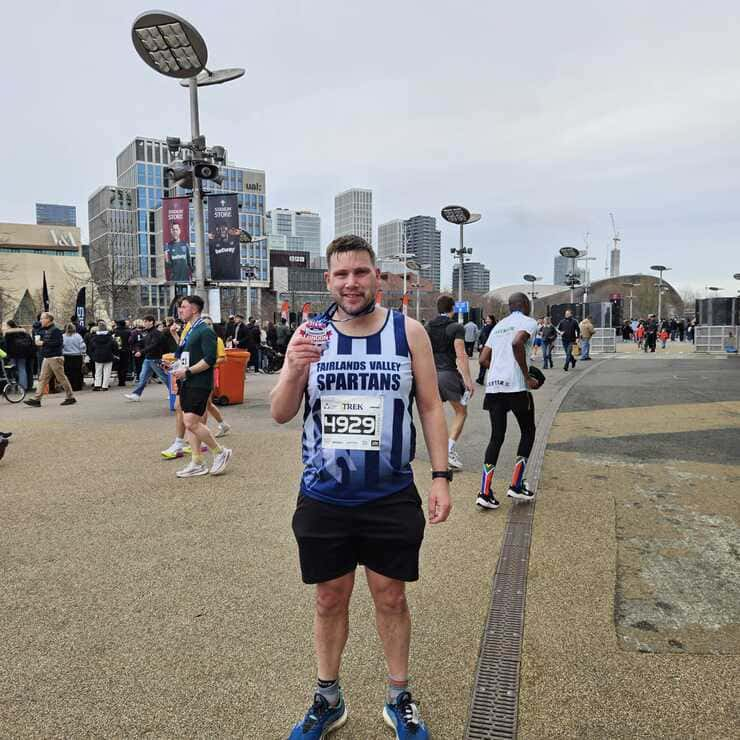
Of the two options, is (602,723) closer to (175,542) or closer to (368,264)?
(368,264)

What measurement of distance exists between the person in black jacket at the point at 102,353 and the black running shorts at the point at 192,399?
374 inches

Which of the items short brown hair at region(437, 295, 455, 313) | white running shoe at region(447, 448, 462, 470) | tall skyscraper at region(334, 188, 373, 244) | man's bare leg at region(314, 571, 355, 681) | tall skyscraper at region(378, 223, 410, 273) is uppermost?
tall skyscraper at region(334, 188, 373, 244)

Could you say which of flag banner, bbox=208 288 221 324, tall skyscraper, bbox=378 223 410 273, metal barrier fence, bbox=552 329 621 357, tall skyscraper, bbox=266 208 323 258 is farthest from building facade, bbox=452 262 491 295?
flag banner, bbox=208 288 221 324

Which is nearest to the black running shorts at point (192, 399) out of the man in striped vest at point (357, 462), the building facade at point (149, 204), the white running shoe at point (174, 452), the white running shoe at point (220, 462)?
the white running shoe at point (220, 462)

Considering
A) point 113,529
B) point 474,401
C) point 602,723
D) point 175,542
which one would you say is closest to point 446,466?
point 602,723

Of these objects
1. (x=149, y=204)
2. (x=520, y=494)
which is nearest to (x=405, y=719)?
(x=520, y=494)

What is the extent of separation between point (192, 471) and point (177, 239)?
10548 mm

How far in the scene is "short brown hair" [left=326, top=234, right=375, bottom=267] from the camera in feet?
8.05

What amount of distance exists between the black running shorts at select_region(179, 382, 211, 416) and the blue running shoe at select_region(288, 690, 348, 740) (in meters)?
4.26

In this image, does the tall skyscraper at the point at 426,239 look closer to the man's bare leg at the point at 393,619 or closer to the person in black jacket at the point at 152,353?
the person in black jacket at the point at 152,353

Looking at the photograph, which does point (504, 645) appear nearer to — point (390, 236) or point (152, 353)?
point (152, 353)

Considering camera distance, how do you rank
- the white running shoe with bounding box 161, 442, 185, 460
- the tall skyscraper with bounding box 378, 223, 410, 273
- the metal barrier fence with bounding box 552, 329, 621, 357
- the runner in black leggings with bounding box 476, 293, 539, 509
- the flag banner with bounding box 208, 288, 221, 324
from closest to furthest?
the runner in black leggings with bounding box 476, 293, 539, 509
the white running shoe with bounding box 161, 442, 185, 460
the flag banner with bounding box 208, 288, 221, 324
the metal barrier fence with bounding box 552, 329, 621, 357
the tall skyscraper with bounding box 378, 223, 410, 273

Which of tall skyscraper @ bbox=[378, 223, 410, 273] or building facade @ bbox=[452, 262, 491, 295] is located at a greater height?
tall skyscraper @ bbox=[378, 223, 410, 273]

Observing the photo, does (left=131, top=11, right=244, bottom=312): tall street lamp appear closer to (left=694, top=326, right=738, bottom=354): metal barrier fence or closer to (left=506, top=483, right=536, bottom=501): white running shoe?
(left=506, top=483, right=536, bottom=501): white running shoe
